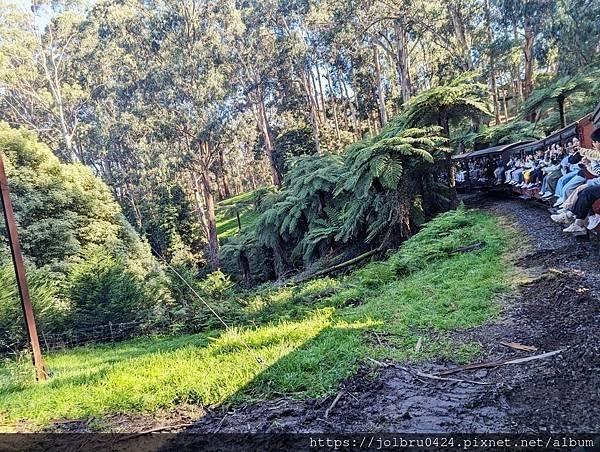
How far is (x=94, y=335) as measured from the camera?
1005cm

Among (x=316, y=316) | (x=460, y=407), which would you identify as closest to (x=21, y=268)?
(x=316, y=316)

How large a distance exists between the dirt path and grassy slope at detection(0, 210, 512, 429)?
0.87 feet

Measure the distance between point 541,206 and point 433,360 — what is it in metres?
8.24

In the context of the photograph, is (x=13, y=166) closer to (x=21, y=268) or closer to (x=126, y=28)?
(x=21, y=268)

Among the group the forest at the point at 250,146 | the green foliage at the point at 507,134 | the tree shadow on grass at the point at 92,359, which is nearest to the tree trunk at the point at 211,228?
A: the forest at the point at 250,146

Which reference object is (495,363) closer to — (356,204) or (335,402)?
(335,402)

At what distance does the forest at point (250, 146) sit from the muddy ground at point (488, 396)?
0.34m

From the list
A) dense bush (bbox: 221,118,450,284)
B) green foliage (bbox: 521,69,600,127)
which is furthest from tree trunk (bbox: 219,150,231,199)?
green foliage (bbox: 521,69,600,127)

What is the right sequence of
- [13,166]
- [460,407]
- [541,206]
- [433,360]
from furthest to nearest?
[13,166], [541,206], [433,360], [460,407]

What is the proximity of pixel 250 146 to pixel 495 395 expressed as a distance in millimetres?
40196

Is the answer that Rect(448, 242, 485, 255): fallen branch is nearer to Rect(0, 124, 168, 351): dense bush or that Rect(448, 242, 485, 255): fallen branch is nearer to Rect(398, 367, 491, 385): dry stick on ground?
Rect(398, 367, 491, 385): dry stick on ground

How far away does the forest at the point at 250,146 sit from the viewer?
958cm

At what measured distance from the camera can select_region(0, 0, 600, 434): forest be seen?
377 inches

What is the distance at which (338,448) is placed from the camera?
8.92 feet
